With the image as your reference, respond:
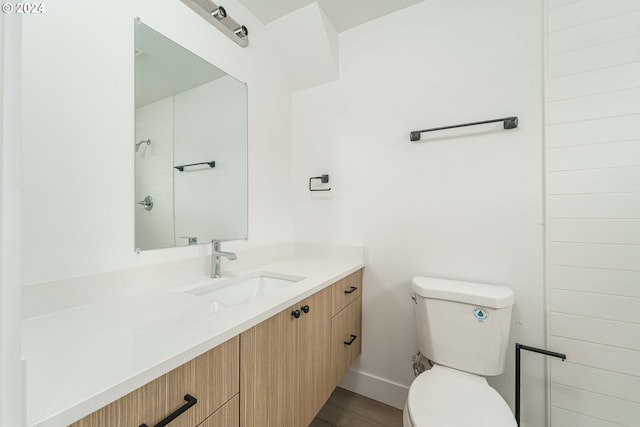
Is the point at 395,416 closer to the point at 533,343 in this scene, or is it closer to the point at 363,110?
the point at 533,343

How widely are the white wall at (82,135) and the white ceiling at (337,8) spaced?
0.49 m

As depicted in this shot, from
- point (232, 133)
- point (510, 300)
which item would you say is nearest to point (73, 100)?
point (232, 133)

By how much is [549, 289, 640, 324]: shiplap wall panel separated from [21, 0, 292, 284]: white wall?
178cm

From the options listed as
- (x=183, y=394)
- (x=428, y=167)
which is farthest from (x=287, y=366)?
(x=428, y=167)

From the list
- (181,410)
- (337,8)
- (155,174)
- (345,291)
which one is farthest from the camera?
(337,8)

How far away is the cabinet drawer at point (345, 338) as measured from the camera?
1311 mm

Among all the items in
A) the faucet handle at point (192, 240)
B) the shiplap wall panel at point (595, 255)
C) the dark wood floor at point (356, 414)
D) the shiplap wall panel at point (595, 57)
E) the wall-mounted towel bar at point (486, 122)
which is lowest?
the dark wood floor at point (356, 414)

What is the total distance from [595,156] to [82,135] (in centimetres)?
204

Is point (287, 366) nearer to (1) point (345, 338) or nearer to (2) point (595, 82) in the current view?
(1) point (345, 338)

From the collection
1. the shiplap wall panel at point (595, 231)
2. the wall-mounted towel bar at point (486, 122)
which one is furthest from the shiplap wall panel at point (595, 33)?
the shiplap wall panel at point (595, 231)

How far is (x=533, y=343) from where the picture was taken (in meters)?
1.22

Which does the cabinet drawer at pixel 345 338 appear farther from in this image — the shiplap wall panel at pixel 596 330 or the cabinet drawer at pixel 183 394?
the shiplap wall panel at pixel 596 330

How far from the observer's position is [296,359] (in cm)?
100

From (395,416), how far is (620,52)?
209 centimetres
